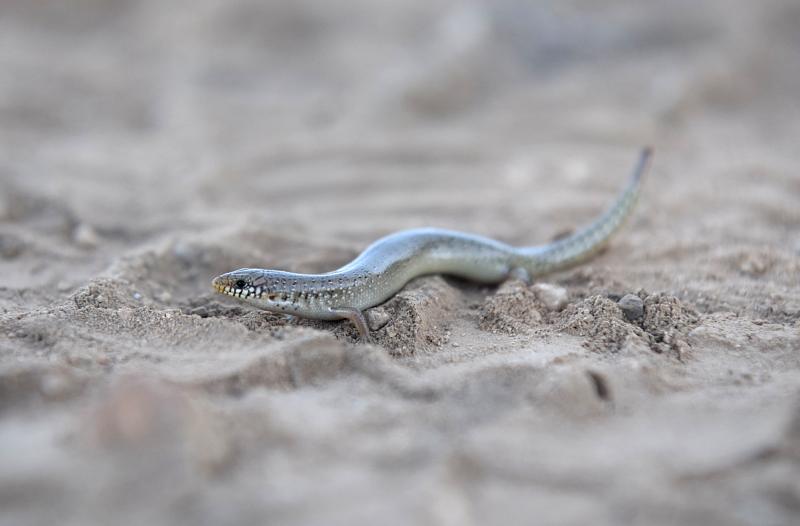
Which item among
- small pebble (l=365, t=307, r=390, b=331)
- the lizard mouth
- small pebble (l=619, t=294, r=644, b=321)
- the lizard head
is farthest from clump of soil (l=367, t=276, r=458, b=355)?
small pebble (l=619, t=294, r=644, b=321)

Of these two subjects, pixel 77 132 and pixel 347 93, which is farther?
pixel 347 93

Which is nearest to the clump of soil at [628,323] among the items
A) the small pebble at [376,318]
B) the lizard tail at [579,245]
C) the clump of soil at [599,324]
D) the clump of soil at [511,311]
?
the clump of soil at [599,324]

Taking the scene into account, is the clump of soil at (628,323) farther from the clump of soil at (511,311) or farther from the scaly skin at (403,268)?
the scaly skin at (403,268)

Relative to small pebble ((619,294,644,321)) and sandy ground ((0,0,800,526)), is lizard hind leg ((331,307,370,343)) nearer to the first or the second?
sandy ground ((0,0,800,526))

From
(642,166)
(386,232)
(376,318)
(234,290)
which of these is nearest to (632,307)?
(376,318)

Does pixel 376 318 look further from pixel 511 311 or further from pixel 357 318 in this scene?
pixel 511 311

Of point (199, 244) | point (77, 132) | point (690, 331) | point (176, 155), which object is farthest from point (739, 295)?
point (77, 132)

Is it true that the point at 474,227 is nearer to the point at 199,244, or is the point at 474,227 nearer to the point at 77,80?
the point at 199,244
